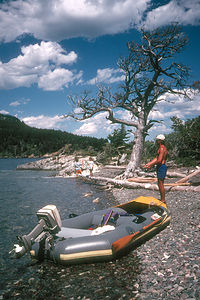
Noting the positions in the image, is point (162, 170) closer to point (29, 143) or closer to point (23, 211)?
point (23, 211)

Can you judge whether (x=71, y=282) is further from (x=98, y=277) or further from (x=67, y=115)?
(x=67, y=115)

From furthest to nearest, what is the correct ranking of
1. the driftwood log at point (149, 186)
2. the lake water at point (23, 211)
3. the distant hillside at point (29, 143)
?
the distant hillside at point (29, 143), the driftwood log at point (149, 186), the lake water at point (23, 211)

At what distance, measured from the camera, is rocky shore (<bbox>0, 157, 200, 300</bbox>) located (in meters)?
4.06

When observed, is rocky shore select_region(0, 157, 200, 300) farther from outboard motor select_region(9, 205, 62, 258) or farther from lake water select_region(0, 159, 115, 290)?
outboard motor select_region(9, 205, 62, 258)

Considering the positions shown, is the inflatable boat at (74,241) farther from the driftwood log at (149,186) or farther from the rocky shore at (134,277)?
the driftwood log at (149,186)

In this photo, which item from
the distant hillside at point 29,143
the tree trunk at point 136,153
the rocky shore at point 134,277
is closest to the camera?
the rocky shore at point 134,277

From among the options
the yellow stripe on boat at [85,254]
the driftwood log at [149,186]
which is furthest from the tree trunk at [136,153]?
the yellow stripe on boat at [85,254]

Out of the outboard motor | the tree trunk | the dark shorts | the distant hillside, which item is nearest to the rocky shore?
the outboard motor

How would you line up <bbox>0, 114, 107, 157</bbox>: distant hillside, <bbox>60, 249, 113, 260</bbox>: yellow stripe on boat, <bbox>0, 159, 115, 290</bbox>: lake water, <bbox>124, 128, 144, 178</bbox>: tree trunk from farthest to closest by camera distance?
1. <bbox>0, 114, 107, 157</bbox>: distant hillside
2. <bbox>124, 128, 144, 178</bbox>: tree trunk
3. <bbox>0, 159, 115, 290</bbox>: lake water
4. <bbox>60, 249, 113, 260</bbox>: yellow stripe on boat

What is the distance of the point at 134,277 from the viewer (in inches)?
183

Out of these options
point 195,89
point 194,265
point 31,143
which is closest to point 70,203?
point 194,265

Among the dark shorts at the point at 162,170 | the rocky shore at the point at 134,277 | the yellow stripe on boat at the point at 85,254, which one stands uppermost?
the dark shorts at the point at 162,170

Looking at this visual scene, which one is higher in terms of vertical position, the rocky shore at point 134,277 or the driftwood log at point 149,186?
the driftwood log at point 149,186

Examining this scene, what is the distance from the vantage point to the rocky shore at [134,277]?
406cm
